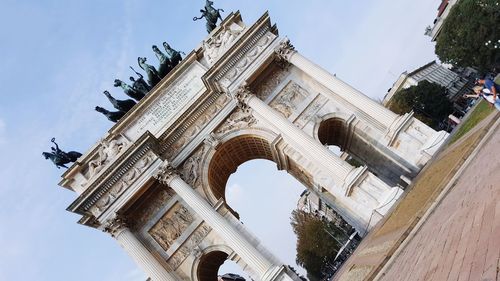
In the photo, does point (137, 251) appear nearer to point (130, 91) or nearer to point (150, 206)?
point (150, 206)

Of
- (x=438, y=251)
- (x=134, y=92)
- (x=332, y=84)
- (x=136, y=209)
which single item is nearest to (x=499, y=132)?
(x=438, y=251)

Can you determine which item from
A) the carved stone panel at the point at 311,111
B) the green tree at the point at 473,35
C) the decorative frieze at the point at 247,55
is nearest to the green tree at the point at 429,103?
the green tree at the point at 473,35

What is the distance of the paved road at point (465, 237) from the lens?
482 cm

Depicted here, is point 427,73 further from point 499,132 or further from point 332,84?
point 499,132

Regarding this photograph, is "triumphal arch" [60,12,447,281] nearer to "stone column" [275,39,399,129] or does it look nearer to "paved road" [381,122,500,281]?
"stone column" [275,39,399,129]

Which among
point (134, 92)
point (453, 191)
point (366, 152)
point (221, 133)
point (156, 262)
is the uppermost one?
point (134, 92)

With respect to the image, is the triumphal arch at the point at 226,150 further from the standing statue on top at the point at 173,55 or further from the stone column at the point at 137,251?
the standing statue on top at the point at 173,55

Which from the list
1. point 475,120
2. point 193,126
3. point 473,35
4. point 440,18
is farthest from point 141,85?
point 440,18

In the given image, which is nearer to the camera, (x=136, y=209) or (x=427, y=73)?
(x=136, y=209)

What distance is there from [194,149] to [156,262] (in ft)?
22.8

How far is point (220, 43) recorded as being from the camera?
2592cm

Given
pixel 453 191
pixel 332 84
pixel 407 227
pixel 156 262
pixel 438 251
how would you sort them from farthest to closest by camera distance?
pixel 332 84, pixel 156 262, pixel 407 227, pixel 453 191, pixel 438 251

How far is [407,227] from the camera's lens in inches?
434

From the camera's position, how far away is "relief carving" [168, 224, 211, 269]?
70.5ft
